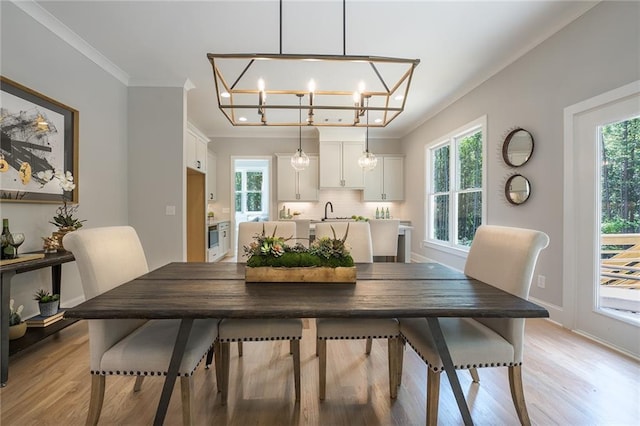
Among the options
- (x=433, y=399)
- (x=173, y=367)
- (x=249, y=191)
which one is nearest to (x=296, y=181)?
(x=249, y=191)

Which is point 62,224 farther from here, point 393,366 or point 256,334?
point 393,366

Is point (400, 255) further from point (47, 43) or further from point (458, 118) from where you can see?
point (47, 43)

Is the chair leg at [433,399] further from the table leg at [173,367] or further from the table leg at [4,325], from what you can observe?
the table leg at [4,325]

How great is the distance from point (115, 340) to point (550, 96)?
383 cm

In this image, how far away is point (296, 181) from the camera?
19.9 feet

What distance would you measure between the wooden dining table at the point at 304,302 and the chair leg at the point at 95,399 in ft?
1.04

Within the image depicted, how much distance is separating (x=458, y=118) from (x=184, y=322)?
14.4ft

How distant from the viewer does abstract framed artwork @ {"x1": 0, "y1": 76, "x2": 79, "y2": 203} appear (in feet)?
7.08

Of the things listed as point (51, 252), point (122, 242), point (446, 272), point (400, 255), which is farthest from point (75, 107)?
point (400, 255)

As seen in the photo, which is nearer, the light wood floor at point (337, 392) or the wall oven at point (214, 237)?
the light wood floor at point (337, 392)

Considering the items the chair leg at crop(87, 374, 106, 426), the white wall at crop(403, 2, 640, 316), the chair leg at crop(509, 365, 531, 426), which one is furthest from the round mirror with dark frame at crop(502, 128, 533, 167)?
the chair leg at crop(87, 374, 106, 426)

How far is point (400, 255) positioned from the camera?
4.32m

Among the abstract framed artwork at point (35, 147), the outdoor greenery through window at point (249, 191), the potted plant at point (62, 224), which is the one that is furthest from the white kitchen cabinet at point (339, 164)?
the potted plant at point (62, 224)

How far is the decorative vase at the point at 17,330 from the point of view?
6.66 feet
